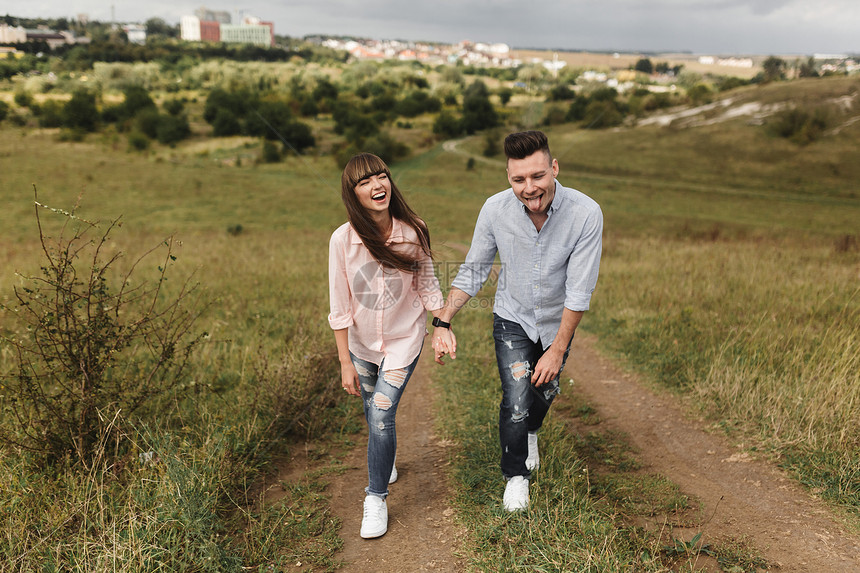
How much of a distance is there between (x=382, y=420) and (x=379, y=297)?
71 cm

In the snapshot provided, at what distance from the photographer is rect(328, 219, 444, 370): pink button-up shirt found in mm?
3021

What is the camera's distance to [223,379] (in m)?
5.28

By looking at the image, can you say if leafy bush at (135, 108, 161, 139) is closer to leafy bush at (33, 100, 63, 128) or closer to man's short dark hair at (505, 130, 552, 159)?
leafy bush at (33, 100, 63, 128)

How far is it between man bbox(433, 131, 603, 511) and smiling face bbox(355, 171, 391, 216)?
688mm

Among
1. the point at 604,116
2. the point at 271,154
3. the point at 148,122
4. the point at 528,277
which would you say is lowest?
the point at 271,154

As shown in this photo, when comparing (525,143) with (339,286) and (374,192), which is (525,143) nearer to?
(374,192)

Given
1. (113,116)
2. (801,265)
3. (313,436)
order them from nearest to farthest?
(313,436) < (801,265) < (113,116)

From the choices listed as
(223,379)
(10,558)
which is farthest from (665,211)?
(10,558)

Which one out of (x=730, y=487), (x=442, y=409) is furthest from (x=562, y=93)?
(x=730, y=487)

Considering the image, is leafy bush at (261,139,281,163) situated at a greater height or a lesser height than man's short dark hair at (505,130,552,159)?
lesser

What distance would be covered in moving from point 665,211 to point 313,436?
119 ft

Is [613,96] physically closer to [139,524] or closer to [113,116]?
[113,116]

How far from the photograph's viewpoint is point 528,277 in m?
3.21

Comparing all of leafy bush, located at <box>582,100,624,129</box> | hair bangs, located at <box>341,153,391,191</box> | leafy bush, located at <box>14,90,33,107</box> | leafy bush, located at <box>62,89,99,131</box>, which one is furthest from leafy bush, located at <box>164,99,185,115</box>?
hair bangs, located at <box>341,153,391,191</box>
